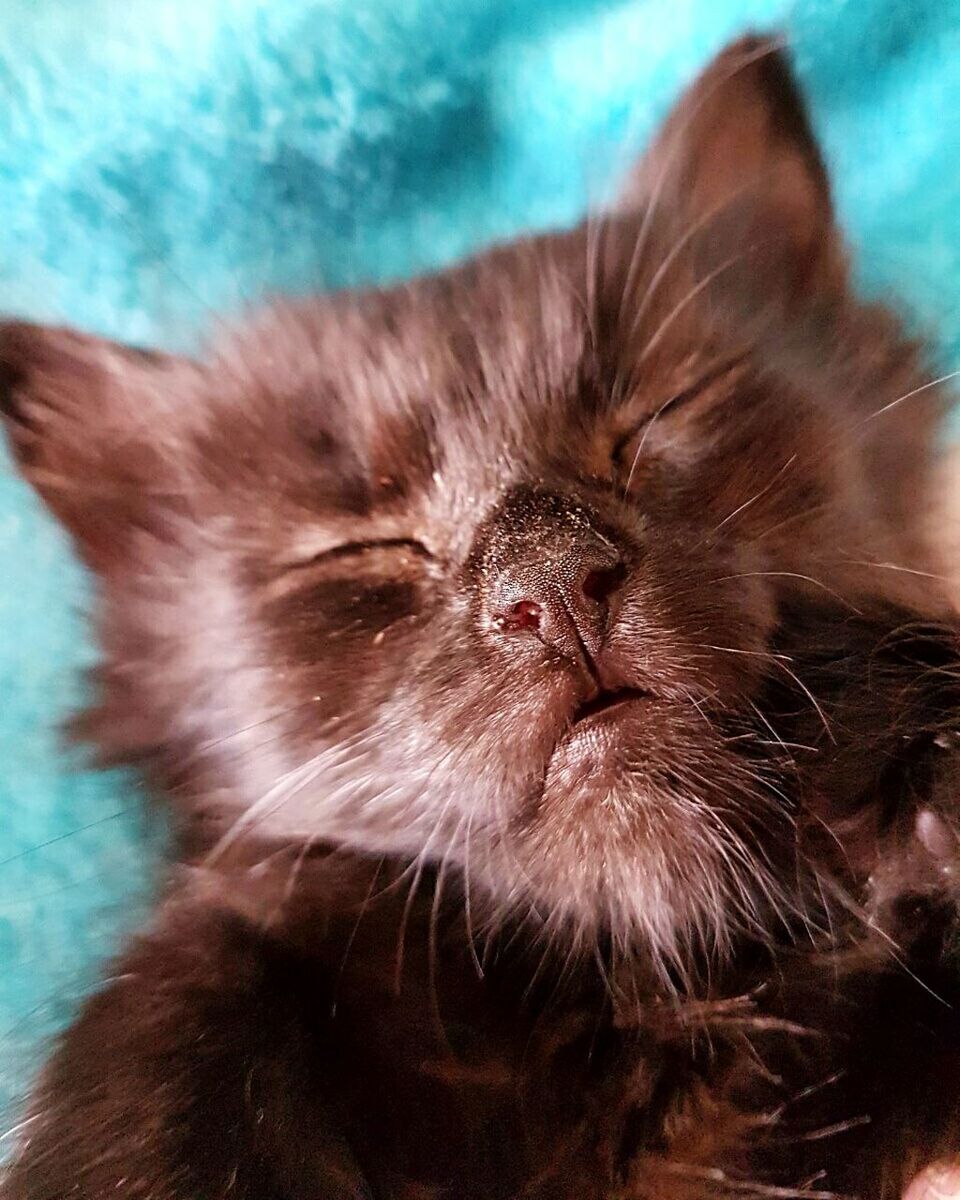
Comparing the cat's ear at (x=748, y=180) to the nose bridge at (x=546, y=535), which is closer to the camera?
the nose bridge at (x=546, y=535)

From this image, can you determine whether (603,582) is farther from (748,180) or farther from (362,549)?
(748,180)

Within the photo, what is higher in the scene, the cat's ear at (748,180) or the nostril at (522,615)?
the cat's ear at (748,180)

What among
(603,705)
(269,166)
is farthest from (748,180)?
(603,705)

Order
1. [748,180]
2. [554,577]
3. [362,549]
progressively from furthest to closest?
1. [748,180]
2. [362,549]
3. [554,577]

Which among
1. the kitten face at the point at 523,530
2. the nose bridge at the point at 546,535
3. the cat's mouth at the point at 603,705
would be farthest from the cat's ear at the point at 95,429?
Result: the cat's mouth at the point at 603,705

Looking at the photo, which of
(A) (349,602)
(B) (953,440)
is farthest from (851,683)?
(A) (349,602)

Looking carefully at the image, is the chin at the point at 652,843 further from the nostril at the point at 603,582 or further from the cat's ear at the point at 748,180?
the cat's ear at the point at 748,180

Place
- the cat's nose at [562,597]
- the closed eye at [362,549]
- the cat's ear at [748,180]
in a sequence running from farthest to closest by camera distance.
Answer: the cat's ear at [748,180]
the closed eye at [362,549]
the cat's nose at [562,597]

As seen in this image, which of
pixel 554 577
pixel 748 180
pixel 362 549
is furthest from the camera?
pixel 748 180

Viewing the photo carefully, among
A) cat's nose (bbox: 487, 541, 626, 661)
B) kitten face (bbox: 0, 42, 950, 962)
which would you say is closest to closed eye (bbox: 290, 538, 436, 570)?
kitten face (bbox: 0, 42, 950, 962)
